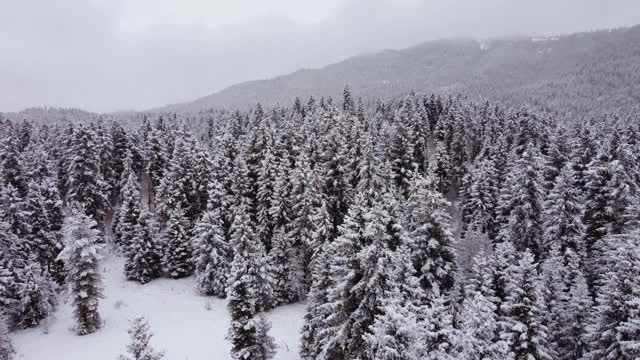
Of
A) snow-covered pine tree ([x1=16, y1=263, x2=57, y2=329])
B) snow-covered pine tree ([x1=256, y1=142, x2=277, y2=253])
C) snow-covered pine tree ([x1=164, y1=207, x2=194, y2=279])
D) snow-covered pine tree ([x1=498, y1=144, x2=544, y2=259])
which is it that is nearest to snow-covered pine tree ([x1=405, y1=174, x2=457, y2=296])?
snow-covered pine tree ([x1=498, y1=144, x2=544, y2=259])

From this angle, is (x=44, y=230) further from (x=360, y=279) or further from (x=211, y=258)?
(x=360, y=279)

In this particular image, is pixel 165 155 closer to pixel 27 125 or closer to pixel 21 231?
pixel 21 231

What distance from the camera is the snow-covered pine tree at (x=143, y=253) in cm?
5072

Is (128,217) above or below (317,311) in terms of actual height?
above

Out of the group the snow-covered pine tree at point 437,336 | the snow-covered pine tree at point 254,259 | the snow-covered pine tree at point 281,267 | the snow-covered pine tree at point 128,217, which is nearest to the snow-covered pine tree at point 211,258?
the snow-covered pine tree at point 254,259

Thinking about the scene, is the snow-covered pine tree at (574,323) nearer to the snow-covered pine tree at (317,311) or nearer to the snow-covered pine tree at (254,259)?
the snow-covered pine tree at (317,311)

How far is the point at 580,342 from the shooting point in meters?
28.1

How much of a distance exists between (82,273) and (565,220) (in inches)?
1631

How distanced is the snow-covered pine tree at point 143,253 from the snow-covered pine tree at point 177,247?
3.85 ft

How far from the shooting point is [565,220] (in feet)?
133

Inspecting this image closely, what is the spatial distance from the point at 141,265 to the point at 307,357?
1026 inches

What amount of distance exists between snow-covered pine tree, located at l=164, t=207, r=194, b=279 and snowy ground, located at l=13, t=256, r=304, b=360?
1.35 m

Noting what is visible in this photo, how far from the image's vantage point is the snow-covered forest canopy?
2309 cm

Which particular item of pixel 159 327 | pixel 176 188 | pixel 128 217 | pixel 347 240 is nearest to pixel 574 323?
pixel 347 240
